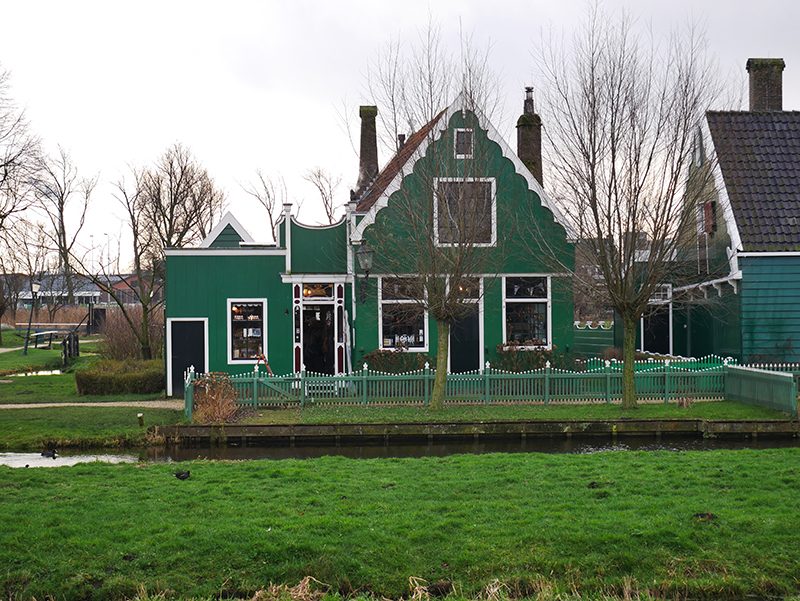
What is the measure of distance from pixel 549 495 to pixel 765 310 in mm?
13893

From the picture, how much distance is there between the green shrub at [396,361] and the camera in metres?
18.8

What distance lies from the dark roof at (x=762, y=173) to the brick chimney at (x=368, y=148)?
12.1m

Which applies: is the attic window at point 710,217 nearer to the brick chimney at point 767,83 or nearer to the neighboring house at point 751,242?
the neighboring house at point 751,242

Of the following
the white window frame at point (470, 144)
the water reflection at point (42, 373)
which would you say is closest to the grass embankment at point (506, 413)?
the white window frame at point (470, 144)

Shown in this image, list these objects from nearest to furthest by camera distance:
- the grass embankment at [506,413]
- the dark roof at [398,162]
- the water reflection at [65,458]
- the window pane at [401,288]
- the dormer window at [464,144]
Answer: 1. the water reflection at [65,458]
2. the grass embankment at [506,413]
3. the dormer window at [464,144]
4. the window pane at [401,288]
5. the dark roof at [398,162]

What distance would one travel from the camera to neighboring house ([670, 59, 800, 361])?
1870cm

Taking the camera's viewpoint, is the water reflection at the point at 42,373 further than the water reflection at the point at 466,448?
Yes

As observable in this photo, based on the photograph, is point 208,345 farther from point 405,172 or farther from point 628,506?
point 628,506

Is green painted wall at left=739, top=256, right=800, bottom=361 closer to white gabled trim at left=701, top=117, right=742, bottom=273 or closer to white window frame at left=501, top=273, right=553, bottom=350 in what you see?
white gabled trim at left=701, top=117, right=742, bottom=273

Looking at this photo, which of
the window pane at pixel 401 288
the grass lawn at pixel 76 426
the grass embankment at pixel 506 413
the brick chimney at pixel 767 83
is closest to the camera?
the grass lawn at pixel 76 426

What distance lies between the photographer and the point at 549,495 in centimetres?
793

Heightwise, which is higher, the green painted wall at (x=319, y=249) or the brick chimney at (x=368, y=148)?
the brick chimney at (x=368, y=148)

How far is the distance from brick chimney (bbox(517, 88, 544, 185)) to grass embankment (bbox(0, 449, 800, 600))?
1421 centimetres

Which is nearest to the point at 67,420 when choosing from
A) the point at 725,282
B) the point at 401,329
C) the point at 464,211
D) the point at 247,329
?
the point at 247,329
